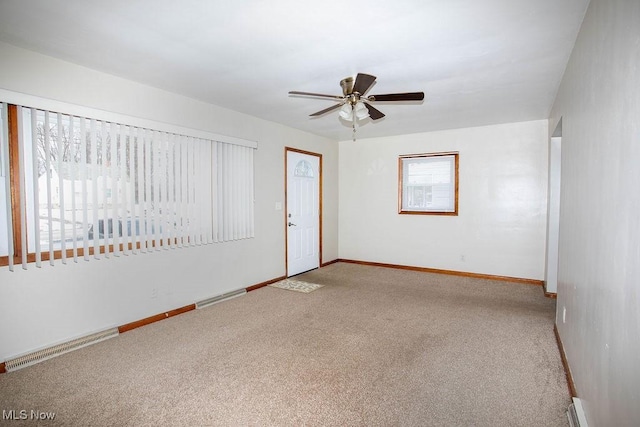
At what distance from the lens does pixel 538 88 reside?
11.1 ft

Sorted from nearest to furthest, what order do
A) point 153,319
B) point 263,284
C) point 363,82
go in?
point 363,82, point 153,319, point 263,284

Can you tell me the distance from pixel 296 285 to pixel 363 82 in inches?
128

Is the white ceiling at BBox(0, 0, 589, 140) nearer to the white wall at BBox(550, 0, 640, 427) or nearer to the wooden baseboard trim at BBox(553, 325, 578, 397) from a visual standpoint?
the white wall at BBox(550, 0, 640, 427)

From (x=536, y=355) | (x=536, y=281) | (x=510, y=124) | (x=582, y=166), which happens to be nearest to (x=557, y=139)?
(x=510, y=124)

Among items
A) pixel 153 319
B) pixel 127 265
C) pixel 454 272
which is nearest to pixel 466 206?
pixel 454 272

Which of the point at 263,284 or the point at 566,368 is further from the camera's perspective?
the point at 263,284

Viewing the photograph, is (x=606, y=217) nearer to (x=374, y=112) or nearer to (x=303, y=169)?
(x=374, y=112)

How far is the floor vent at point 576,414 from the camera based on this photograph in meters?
1.79

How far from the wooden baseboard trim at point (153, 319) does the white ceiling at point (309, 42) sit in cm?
247

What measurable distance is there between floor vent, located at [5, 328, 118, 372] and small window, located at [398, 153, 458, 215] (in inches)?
187

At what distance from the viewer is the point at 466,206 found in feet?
17.5

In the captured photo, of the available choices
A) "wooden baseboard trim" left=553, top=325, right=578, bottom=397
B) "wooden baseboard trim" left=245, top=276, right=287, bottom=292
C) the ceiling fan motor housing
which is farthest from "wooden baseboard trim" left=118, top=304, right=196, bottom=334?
"wooden baseboard trim" left=553, top=325, right=578, bottom=397

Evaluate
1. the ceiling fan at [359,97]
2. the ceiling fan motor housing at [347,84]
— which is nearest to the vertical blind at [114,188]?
the ceiling fan at [359,97]

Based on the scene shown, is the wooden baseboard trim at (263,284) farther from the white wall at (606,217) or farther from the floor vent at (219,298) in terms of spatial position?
the white wall at (606,217)
